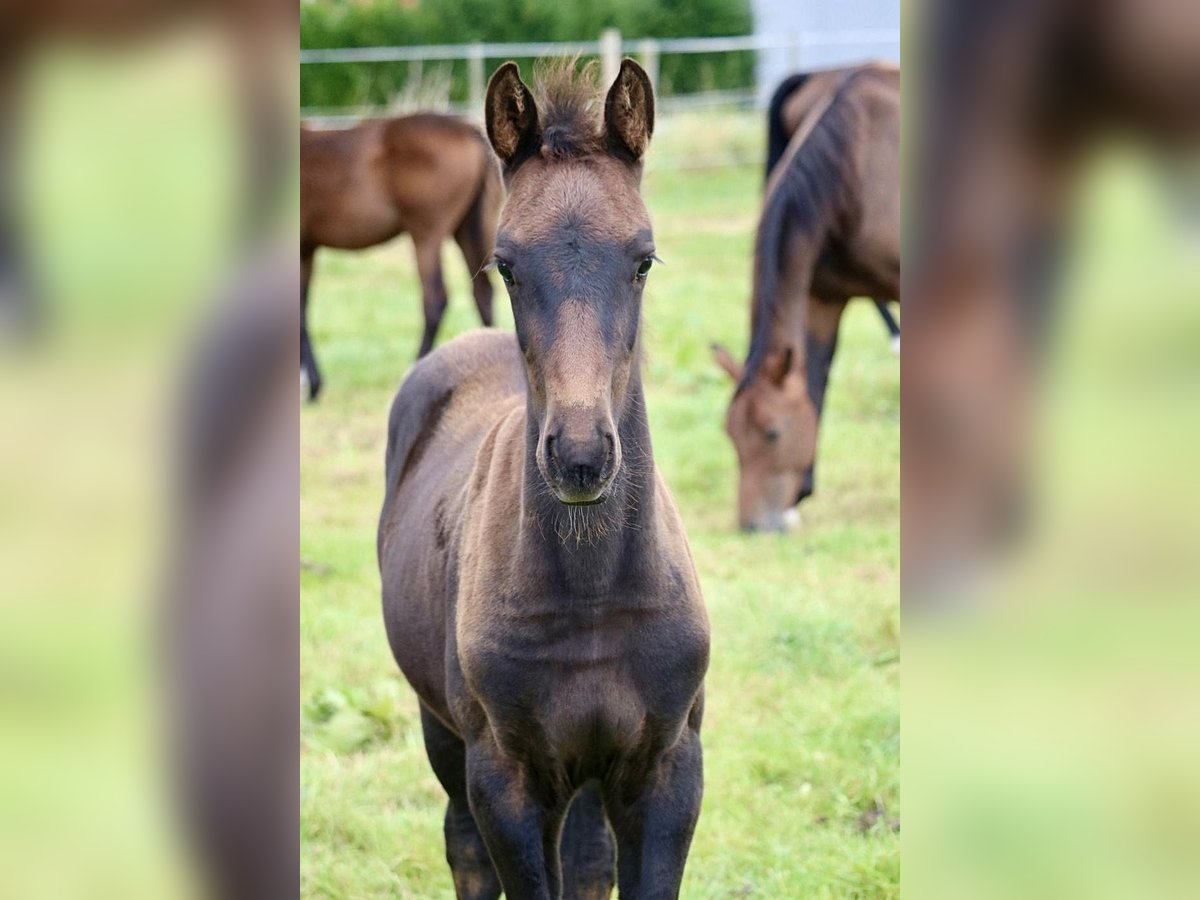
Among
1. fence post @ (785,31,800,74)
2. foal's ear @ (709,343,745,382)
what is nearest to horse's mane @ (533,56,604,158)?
foal's ear @ (709,343,745,382)

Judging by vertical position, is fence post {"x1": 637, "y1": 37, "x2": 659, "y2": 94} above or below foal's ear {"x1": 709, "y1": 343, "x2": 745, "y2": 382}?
above

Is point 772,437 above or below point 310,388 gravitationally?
above

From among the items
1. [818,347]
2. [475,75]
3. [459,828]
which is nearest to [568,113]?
[459,828]

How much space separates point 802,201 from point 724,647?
99.4 inches

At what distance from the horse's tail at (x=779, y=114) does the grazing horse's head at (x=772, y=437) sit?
1696mm

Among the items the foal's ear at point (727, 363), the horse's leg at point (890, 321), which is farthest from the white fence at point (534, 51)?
the foal's ear at point (727, 363)

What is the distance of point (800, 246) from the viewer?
20.6 feet

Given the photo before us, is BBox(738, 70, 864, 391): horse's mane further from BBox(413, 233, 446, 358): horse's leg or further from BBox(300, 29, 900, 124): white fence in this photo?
BBox(300, 29, 900, 124): white fence

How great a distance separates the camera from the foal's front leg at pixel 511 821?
7.76ft

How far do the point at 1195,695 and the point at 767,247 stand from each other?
5.35 meters

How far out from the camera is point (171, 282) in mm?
1083

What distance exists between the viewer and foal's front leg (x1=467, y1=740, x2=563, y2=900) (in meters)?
2.37

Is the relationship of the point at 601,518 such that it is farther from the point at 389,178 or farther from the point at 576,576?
the point at 389,178

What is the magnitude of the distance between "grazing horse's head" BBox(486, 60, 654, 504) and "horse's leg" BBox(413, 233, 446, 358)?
6.54 meters
